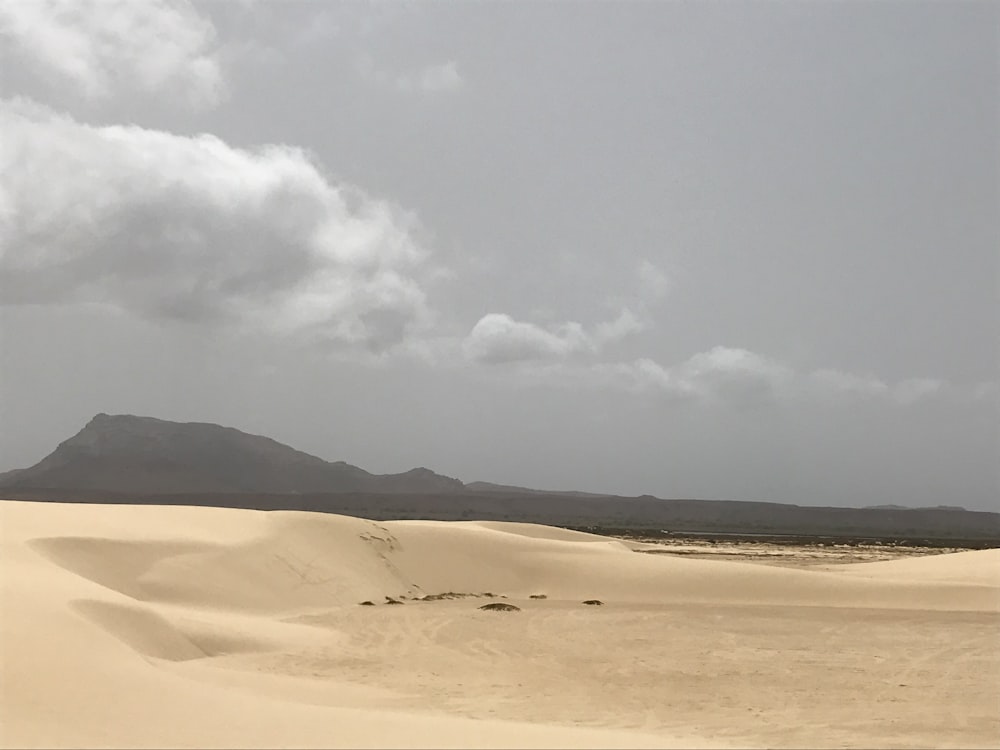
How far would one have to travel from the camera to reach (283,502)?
155 meters

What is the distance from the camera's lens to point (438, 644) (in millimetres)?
13695

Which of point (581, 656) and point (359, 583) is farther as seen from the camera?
point (359, 583)

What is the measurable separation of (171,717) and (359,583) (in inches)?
545

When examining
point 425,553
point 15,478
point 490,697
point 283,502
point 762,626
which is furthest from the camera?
point 15,478

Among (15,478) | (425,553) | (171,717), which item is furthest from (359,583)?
(15,478)

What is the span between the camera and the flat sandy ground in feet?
24.1

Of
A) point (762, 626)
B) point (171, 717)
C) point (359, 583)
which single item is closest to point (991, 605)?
point (762, 626)

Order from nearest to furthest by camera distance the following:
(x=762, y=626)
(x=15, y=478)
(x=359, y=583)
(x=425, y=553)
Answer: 1. (x=762, y=626)
2. (x=359, y=583)
3. (x=425, y=553)
4. (x=15, y=478)

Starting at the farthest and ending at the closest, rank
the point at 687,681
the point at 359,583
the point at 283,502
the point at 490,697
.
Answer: the point at 283,502 < the point at 359,583 < the point at 687,681 < the point at 490,697

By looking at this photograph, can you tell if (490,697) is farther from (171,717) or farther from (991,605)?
(991,605)

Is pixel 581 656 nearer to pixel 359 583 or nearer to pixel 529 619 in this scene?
pixel 529 619

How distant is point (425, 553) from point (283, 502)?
447 ft

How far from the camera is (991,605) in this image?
21.0 metres

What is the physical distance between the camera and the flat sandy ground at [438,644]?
24.1 feet
